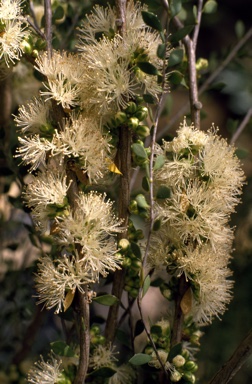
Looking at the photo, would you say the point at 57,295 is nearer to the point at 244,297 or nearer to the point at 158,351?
the point at 158,351

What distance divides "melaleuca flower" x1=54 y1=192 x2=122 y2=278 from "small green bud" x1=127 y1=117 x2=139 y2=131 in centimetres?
8

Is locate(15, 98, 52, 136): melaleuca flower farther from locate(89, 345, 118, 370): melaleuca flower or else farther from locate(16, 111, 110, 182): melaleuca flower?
locate(89, 345, 118, 370): melaleuca flower

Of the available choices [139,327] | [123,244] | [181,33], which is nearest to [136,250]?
[123,244]

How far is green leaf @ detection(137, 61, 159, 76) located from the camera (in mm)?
578

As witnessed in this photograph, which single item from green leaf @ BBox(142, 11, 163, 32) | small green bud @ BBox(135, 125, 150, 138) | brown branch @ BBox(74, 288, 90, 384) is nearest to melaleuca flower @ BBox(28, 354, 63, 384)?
brown branch @ BBox(74, 288, 90, 384)

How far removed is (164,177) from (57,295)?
16cm

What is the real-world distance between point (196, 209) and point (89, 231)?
0.36ft

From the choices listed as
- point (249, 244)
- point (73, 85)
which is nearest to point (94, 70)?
point (73, 85)

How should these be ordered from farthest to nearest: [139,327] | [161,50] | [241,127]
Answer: [241,127], [139,327], [161,50]

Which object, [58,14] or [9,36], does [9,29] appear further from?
[58,14]

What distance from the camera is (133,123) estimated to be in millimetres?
591

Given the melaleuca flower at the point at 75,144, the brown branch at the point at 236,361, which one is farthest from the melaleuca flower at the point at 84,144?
the brown branch at the point at 236,361

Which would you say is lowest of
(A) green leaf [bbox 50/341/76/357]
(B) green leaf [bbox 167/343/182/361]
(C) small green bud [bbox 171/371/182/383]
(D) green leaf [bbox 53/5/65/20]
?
(A) green leaf [bbox 50/341/76/357]

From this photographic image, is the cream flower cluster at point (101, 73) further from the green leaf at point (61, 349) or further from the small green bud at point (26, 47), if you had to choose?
the green leaf at point (61, 349)
